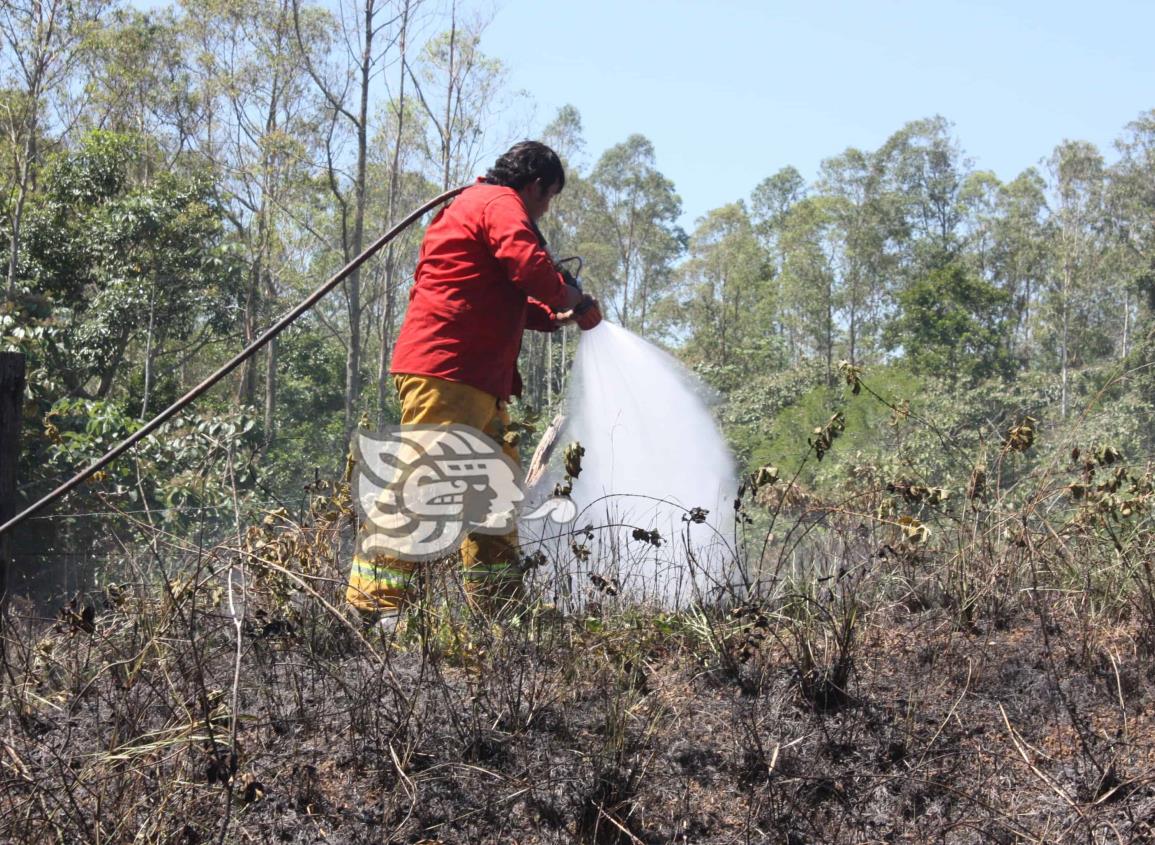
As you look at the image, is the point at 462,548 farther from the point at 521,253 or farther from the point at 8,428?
the point at 8,428

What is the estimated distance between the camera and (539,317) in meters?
3.64

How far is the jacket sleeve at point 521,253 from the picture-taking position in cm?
310

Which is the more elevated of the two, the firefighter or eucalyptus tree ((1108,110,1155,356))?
eucalyptus tree ((1108,110,1155,356))

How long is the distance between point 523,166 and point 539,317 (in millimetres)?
515

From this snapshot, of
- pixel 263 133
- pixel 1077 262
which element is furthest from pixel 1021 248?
pixel 263 133

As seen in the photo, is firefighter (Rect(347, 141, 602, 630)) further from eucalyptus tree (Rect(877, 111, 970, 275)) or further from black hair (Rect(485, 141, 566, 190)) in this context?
eucalyptus tree (Rect(877, 111, 970, 275))

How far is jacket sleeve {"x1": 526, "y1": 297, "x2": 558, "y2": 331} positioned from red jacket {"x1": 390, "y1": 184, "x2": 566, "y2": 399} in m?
0.21

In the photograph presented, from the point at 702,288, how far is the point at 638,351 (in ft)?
132

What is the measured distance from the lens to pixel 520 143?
3.42m

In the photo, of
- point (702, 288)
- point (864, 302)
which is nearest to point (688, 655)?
point (864, 302)

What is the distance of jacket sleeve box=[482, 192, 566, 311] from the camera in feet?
10.2

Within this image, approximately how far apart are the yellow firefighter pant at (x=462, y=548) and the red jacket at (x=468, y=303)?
4 centimetres

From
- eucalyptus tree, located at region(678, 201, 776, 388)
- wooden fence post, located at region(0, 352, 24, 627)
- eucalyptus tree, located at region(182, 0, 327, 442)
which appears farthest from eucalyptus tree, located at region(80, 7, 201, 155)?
wooden fence post, located at region(0, 352, 24, 627)

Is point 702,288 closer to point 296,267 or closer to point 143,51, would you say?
point 296,267
